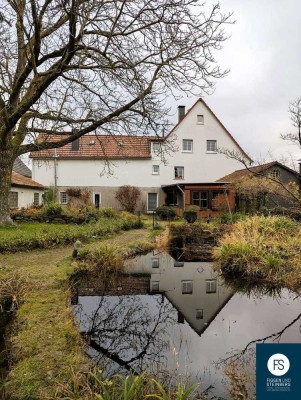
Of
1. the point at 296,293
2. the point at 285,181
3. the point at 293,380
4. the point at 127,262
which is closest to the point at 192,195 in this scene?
the point at 285,181

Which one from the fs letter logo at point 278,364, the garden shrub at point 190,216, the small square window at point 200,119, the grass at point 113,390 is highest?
the small square window at point 200,119

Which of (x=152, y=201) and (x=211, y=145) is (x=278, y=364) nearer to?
(x=152, y=201)

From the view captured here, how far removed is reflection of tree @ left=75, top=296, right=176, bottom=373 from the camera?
491 centimetres

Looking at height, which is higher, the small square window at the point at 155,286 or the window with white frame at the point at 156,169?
the window with white frame at the point at 156,169

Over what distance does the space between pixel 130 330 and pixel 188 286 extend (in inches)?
133

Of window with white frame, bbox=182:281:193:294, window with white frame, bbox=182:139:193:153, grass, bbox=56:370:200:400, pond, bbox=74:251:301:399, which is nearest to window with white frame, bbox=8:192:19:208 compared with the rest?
window with white frame, bbox=182:139:193:153

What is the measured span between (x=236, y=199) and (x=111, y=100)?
668 inches

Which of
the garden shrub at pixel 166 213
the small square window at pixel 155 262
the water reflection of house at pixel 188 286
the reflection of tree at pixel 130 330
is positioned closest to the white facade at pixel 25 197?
the garden shrub at pixel 166 213

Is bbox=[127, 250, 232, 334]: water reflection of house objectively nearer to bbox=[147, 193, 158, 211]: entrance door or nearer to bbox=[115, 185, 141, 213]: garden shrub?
bbox=[115, 185, 141, 213]: garden shrub

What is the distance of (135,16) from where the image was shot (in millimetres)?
10648

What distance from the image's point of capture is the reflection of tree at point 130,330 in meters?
4.91

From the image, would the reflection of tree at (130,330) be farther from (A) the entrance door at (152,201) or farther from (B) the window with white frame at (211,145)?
(B) the window with white frame at (211,145)

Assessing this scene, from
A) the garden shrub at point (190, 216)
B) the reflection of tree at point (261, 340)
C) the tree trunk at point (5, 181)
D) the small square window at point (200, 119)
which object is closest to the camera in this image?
the reflection of tree at point (261, 340)

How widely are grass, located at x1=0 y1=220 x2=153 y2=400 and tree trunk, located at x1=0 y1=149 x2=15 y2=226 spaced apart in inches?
275
